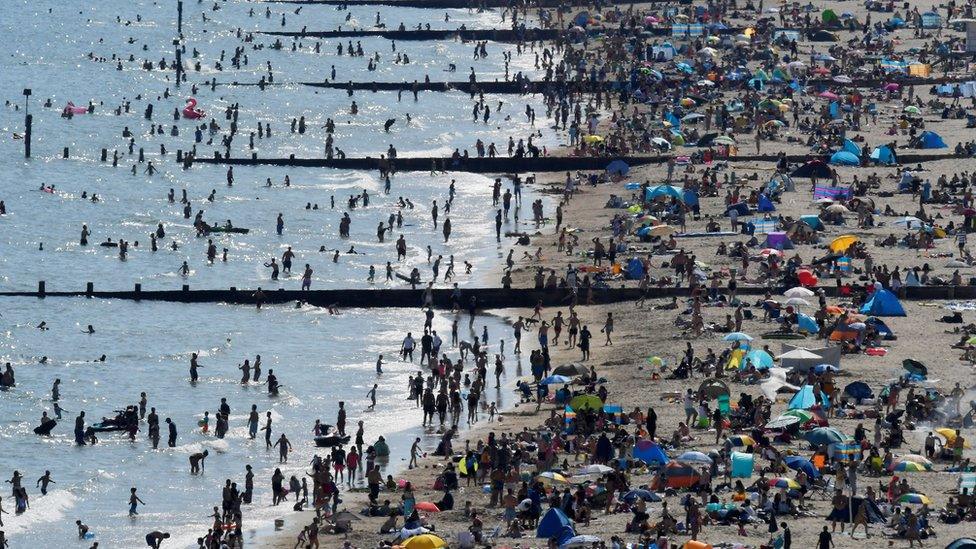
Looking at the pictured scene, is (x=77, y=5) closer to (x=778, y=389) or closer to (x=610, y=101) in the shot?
(x=610, y=101)

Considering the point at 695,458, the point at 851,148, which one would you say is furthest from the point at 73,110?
the point at 695,458

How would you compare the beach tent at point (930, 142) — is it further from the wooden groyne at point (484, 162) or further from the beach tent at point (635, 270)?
the beach tent at point (635, 270)

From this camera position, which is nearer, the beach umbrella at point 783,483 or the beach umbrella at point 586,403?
the beach umbrella at point 783,483

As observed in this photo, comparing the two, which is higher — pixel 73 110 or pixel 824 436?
pixel 73 110

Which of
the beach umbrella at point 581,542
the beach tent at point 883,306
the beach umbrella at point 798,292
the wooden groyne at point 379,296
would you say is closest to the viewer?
the beach umbrella at point 581,542

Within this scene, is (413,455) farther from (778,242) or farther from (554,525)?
(778,242)

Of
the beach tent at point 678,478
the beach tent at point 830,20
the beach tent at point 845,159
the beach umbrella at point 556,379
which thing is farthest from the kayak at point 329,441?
the beach tent at point 830,20

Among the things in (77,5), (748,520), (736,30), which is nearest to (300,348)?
(748,520)

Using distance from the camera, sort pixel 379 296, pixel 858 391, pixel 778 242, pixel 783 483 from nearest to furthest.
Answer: pixel 783 483 < pixel 858 391 < pixel 379 296 < pixel 778 242
